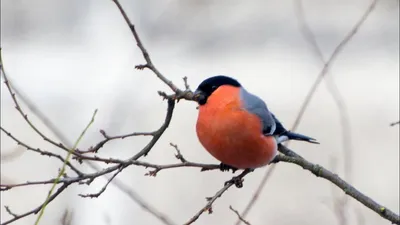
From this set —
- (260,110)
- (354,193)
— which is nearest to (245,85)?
(260,110)

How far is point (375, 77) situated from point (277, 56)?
329mm

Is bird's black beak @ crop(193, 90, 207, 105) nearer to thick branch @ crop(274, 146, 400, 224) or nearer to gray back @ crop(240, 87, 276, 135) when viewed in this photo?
gray back @ crop(240, 87, 276, 135)

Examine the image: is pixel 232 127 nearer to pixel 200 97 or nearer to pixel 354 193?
pixel 200 97

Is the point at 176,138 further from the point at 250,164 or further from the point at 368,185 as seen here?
the point at 250,164

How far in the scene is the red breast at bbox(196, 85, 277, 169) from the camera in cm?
135

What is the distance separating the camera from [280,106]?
2459 millimetres

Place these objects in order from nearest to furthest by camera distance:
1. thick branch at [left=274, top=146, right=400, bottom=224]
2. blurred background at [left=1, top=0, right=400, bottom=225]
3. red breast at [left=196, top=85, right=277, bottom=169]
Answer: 1. thick branch at [left=274, top=146, right=400, bottom=224]
2. red breast at [left=196, top=85, right=277, bottom=169]
3. blurred background at [left=1, top=0, right=400, bottom=225]

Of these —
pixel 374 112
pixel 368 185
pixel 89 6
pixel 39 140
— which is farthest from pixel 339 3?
pixel 39 140

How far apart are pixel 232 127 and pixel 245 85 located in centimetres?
106

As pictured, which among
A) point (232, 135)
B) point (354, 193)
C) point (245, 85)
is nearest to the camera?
point (354, 193)

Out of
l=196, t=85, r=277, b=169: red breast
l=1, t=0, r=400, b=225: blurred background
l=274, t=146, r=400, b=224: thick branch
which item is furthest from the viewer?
l=1, t=0, r=400, b=225: blurred background

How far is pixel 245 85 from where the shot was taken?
242cm

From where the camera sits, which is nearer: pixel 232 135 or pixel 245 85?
pixel 232 135

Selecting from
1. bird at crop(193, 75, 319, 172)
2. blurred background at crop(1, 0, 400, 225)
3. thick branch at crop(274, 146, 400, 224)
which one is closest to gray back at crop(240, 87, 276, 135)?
bird at crop(193, 75, 319, 172)
